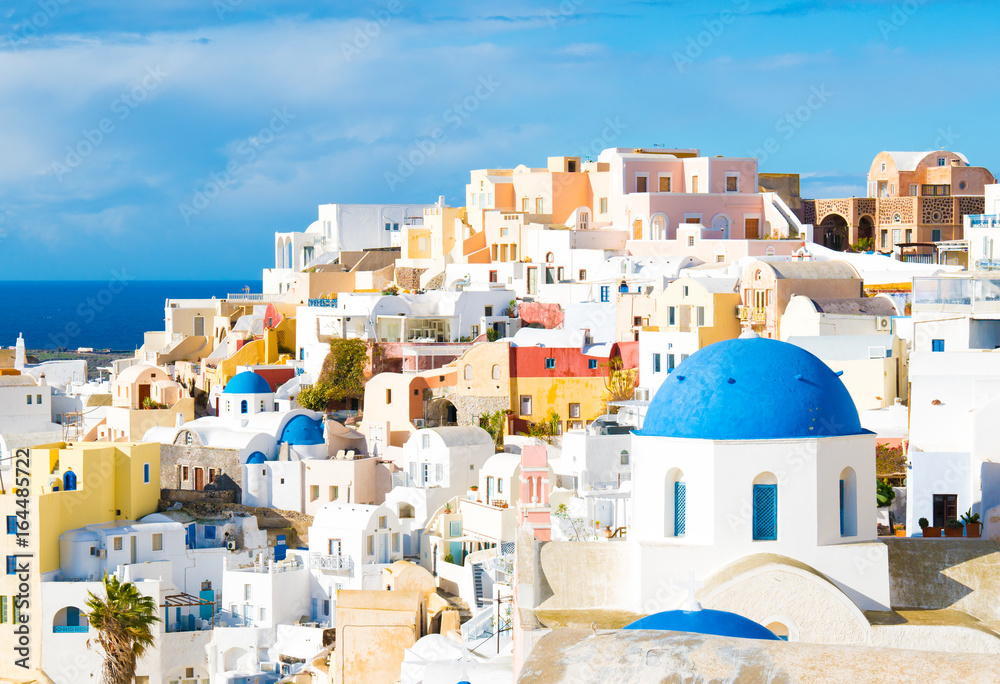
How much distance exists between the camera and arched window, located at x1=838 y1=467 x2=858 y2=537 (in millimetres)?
14352

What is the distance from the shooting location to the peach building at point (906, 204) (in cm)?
4850

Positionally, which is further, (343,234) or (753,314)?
(343,234)

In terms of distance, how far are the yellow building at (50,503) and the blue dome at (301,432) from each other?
3.63m

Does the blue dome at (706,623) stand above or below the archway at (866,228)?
below

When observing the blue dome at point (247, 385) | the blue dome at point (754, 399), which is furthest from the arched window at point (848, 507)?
the blue dome at point (247, 385)

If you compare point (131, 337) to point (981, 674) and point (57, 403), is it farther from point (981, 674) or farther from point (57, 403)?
point (981, 674)

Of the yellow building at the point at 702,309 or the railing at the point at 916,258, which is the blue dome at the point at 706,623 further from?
the railing at the point at 916,258

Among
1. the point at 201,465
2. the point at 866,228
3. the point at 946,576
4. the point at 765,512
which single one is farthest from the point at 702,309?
the point at 765,512

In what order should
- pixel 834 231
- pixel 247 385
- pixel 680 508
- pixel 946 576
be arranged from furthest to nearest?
pixel 834 231 → pixel 247 385 → pixel 946 576 → pixel 680 508

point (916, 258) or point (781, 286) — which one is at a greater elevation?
point (916, 258)

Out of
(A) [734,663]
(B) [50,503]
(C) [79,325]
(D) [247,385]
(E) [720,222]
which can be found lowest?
(B) [50,503]

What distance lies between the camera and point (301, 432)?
35500 millimetres

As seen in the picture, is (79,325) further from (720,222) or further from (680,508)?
(680,508)

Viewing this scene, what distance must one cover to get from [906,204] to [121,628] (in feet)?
105
